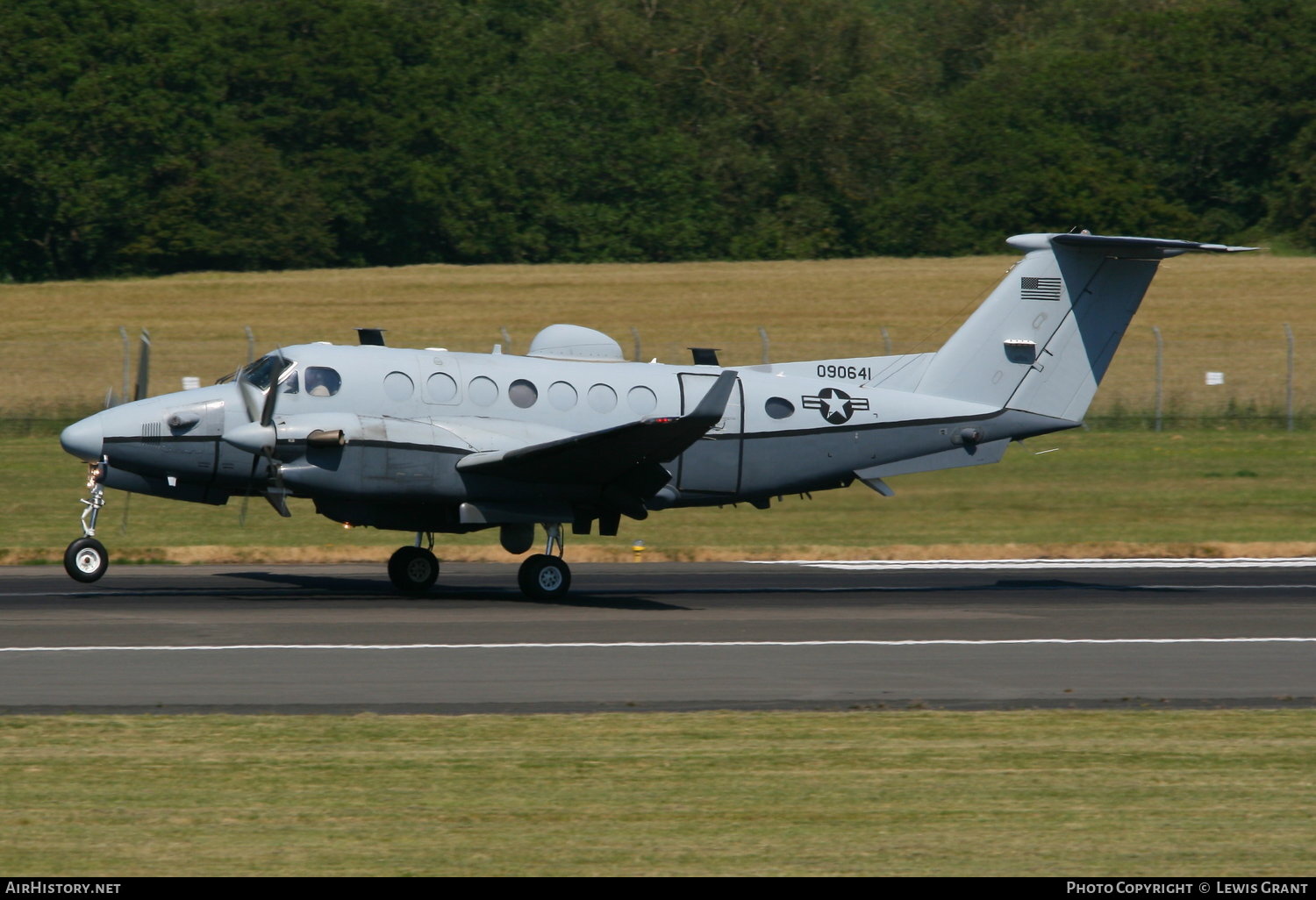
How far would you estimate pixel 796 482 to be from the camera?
19984 millimetres

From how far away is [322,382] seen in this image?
17844 millimetres

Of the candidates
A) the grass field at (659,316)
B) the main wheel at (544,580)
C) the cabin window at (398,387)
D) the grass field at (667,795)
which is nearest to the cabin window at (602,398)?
the main wheel at (544,580)

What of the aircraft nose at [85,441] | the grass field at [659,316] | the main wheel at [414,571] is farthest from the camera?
the grass field at [659,316]

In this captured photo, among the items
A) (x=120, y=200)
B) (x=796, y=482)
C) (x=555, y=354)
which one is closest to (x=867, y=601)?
(x=796, y=482)

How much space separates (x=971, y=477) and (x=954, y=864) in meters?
22.9

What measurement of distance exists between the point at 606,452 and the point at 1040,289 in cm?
676

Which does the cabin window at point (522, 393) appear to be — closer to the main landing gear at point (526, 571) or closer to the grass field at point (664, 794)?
the main landing gear at point (526, 571)

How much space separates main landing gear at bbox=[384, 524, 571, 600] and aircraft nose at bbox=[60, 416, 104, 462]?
11.9 ft

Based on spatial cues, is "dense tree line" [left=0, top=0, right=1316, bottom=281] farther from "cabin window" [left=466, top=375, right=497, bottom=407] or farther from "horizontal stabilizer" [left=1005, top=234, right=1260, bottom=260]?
"cabin window" [left=466, top=375, right=497, bottom=407]

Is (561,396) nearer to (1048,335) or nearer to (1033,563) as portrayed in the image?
(1048,335)

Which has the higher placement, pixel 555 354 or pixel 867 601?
pixel 555 354

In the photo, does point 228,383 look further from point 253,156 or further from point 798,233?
point 798,233

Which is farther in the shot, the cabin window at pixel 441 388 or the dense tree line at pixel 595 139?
the dense tree line at pixel 595 139

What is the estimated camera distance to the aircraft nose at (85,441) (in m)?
17.2
